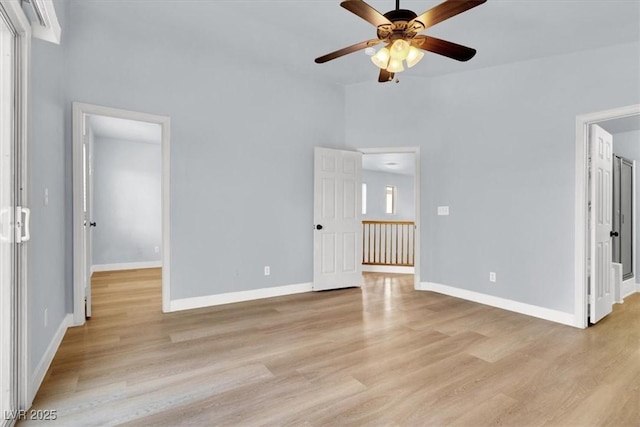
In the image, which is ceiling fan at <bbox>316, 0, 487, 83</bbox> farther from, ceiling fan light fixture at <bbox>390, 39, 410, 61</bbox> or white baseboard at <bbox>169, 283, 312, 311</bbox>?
white baseboard at <bbox>169, 283, 312, 311</bbox>

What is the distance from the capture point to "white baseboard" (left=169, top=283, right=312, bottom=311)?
375 cm

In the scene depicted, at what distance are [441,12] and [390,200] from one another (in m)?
10.6

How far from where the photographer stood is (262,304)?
3998mm

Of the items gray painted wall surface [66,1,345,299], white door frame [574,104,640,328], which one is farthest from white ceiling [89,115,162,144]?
white door frame [574,104,640,328]

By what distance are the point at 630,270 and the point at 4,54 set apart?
22.9 feet

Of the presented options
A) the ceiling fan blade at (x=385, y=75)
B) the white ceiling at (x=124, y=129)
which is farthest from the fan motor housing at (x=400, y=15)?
the white ceiling at (x=124, y=129)

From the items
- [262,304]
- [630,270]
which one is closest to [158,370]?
[262,304]

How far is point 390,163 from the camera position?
967 centimetres

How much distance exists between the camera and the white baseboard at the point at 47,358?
78.1 inches

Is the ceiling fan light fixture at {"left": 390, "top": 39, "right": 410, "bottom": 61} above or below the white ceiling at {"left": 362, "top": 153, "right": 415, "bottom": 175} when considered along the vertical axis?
below

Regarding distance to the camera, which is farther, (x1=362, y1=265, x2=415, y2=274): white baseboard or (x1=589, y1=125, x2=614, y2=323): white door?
(x1=362, y1=265, x2=415, y2=274): white baseboard

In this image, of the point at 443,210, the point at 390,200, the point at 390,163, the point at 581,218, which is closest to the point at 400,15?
the point at 581,218

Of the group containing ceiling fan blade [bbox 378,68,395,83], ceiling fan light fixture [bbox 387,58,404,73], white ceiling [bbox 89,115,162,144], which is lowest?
ceiling fan light fixture [bbox 387,58,404,73]

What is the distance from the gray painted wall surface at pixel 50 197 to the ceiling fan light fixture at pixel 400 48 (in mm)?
2276
